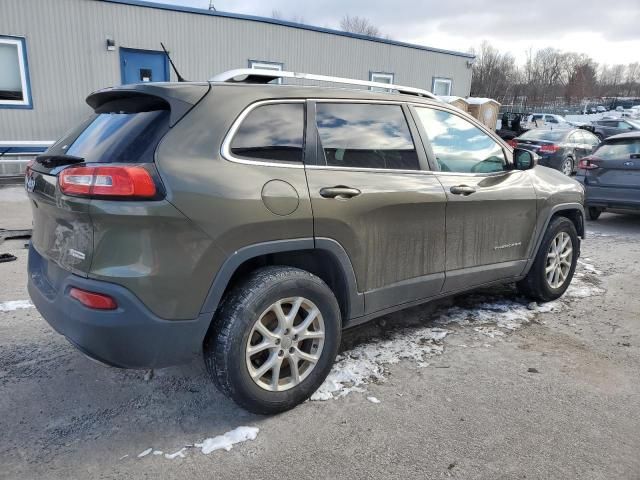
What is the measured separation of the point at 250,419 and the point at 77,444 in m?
0.88

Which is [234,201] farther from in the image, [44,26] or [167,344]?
[44,26]

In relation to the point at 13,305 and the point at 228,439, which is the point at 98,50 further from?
the point at 228,439

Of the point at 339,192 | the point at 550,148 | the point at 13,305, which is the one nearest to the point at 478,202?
the point at 339,192

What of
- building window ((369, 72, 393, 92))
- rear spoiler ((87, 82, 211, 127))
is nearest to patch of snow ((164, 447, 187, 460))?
rear spoiler ((87, 82, 211, 127))

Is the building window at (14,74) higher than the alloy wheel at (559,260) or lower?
higher

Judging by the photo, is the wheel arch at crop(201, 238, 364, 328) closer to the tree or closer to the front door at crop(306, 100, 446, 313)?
the front door at crop(306, 100, 446, 313)

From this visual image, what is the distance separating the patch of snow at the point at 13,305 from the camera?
4145mm

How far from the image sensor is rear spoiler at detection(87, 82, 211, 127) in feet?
8.16

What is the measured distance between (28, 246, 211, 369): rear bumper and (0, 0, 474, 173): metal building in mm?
10637

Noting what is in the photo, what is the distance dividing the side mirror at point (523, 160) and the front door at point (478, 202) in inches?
2.6

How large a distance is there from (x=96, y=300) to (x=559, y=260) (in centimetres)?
394

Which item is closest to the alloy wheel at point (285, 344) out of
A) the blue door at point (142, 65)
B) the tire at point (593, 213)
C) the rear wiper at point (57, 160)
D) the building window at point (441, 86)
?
the rear wiper at point (57, 160)

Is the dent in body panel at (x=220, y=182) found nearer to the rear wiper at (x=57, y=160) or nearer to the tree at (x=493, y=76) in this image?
the rear wiper at (x=57, y=160)

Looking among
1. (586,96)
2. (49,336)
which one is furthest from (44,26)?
(586,96)
